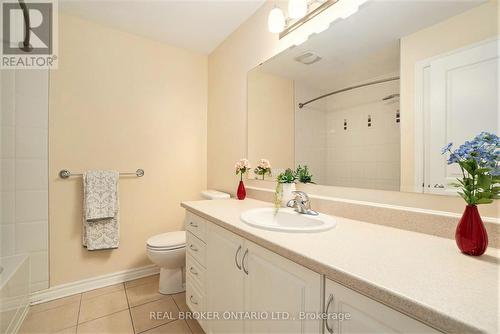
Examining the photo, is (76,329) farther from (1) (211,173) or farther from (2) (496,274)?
(2) (496,274)

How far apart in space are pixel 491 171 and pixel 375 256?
0.40 m

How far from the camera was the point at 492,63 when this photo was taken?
75 centimetres

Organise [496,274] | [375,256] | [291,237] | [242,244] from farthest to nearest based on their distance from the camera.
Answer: [242,244] → [291,237] → [375,256] → [496,274]

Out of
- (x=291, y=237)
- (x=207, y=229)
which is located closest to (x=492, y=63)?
(x=291, y=237)

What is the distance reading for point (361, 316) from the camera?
563 mm

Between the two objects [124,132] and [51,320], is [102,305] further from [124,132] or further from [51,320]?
[124,132]

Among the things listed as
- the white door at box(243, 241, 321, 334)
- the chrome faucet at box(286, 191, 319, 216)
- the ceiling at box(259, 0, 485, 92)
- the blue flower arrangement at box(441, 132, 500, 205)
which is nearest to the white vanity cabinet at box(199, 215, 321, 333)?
the white door at box(243, 241, 321, 334)

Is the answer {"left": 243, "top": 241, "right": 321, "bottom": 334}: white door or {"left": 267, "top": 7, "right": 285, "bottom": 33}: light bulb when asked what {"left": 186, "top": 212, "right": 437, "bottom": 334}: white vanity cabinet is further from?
{"left": 267, "top": 7, "right": 285, "bottom": 33}: light bulb

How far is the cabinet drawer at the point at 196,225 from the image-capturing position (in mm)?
1325

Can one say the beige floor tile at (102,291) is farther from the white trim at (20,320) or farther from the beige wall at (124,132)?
the white trim at (20,320)

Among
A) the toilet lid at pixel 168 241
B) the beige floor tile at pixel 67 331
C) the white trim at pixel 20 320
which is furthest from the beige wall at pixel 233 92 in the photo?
the white trim at pixel 20 320

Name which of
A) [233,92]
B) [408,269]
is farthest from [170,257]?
[408,269]

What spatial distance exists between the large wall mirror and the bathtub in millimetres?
1872

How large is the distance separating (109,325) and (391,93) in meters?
2.16
